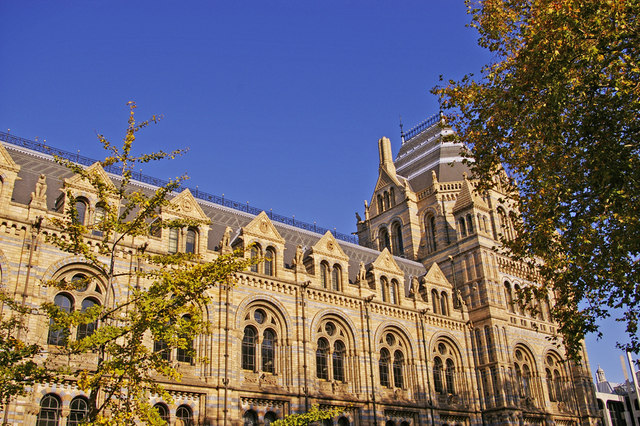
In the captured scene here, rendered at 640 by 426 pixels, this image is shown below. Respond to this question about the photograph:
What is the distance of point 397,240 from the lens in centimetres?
5675

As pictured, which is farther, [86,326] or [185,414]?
[185,414]

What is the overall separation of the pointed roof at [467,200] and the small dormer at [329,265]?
1345 centimetres

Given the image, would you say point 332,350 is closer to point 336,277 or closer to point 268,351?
point 268,351

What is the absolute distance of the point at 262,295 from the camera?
3709cm

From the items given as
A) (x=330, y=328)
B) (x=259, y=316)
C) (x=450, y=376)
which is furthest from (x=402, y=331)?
(x=259, y=316)

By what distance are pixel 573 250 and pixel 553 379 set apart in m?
32.8

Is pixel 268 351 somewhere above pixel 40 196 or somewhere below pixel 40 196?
below

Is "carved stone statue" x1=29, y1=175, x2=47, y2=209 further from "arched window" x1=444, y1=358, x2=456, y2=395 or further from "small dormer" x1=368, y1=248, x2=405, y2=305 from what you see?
"arched window" x1=444, y1=358, x2=456, y2=395

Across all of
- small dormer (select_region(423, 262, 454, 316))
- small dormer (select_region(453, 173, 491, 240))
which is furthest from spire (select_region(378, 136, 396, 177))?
small dormer (select_region(423, 262, 454, 316))

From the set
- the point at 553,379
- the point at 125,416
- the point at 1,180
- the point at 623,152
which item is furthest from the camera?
the point at 553,379

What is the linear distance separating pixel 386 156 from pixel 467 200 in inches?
459

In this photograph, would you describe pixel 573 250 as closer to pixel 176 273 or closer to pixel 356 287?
pixel 176 273

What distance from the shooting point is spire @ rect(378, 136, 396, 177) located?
59.3m

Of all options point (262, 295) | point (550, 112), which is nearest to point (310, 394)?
point (262, 295)
